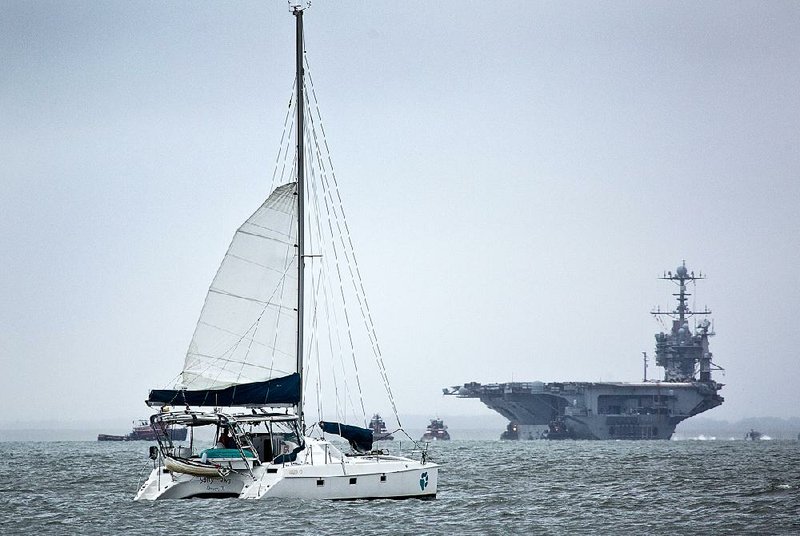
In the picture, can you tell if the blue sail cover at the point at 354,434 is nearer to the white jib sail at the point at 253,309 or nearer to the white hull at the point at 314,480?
the white hull at the point at 314,480

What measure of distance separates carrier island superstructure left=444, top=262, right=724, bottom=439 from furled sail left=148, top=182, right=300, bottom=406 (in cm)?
10191

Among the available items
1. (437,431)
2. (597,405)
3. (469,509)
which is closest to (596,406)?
(597,405)

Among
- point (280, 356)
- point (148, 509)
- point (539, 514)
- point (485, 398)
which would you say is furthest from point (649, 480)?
point (485, 398)

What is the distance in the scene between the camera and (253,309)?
119 ft

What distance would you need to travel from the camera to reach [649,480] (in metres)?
52.0

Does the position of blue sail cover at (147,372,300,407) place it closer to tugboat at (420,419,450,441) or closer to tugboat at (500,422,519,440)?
tugboat at (500,422,519,440)

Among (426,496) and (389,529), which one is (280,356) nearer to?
(426,496)

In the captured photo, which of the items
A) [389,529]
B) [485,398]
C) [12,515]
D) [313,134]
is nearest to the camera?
[389,529]

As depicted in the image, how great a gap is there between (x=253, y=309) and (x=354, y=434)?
15.4ft

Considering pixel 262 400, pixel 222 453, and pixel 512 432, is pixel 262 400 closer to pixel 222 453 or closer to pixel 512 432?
pixel 222 453

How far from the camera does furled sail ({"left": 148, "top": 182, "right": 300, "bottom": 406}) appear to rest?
35.5m

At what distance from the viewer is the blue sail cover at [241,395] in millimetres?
34781

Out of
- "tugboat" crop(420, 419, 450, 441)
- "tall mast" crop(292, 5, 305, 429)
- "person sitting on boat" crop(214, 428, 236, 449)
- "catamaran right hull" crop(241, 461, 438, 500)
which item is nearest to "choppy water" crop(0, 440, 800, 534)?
"catamaran right hull" crop(241, 461, 438, 500)

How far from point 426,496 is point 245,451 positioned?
523 centimetres
